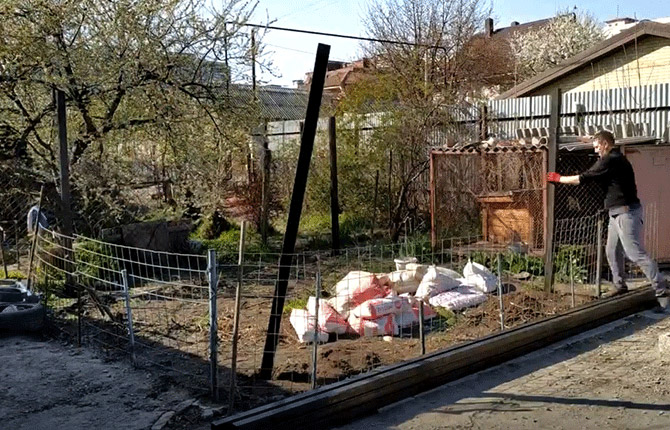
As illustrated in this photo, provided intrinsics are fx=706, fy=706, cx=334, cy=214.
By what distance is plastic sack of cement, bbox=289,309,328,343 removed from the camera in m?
6.53

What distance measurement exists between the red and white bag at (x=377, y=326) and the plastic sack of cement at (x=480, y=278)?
1.60m

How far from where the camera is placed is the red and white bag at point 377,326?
21.9 ft

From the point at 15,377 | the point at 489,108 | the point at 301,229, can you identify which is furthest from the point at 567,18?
the point at 15,377

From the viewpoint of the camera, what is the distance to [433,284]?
7.68 metres

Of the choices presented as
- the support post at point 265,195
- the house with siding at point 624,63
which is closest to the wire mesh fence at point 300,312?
the support post at point 265,195

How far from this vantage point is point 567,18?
99.5 ft

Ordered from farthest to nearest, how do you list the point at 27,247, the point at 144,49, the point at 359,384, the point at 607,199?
the point at 27,247 < the point at 144,49 < the point at 607,199 < the point at 359,384

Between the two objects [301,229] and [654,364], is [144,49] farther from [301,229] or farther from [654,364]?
[654,364]

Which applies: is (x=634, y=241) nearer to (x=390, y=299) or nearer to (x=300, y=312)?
(x=390, y=299)

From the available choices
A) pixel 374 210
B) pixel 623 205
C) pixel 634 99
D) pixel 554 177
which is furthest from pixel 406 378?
pixel 634 99

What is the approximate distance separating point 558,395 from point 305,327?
2502 millimetres

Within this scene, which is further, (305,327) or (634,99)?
(634,99)

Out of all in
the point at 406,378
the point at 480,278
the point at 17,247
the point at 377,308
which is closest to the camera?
the point at 406,378

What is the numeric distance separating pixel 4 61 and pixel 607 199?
8312 mm
